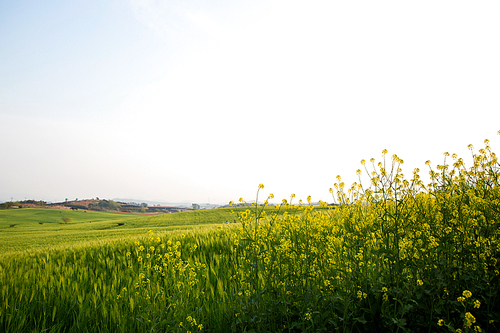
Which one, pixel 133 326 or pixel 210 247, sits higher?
pixel 210 247

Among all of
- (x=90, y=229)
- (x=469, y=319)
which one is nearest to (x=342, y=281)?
(x=469, y=319)

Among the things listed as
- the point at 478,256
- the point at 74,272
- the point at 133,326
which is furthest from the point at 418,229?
the point at 74,272

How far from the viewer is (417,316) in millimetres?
2412

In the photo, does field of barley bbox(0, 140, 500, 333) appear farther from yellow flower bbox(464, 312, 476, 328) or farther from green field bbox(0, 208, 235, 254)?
green field bbox(0, 208, 235, 254)

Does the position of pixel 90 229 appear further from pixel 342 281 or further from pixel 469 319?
pixel 469 319

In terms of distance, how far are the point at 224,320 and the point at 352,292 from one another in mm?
1635

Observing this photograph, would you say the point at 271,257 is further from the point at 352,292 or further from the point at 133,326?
the point at 133,326

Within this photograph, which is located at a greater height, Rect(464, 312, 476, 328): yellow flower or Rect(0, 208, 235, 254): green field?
Rect(464, 312, 476, 328): yellow flower

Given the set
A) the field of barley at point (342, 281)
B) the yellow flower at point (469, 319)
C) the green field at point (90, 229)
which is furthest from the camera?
the green field at point (90, 229)

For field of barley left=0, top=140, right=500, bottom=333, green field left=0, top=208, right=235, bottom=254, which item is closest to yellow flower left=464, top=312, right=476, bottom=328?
field of barley left=0, top=140, right=500, bottom=333

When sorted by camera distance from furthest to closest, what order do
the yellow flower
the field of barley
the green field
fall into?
the green field < the field of barley < the yellow flower

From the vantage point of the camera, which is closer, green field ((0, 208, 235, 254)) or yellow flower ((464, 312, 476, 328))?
yellow flower ((464, 312, 476, 328))

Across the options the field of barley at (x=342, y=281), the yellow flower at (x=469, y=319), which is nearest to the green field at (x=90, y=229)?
the field of barley at (x=342, y=281)

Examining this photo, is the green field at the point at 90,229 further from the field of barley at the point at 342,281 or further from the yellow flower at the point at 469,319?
the yellow flower at the point at 469,319
